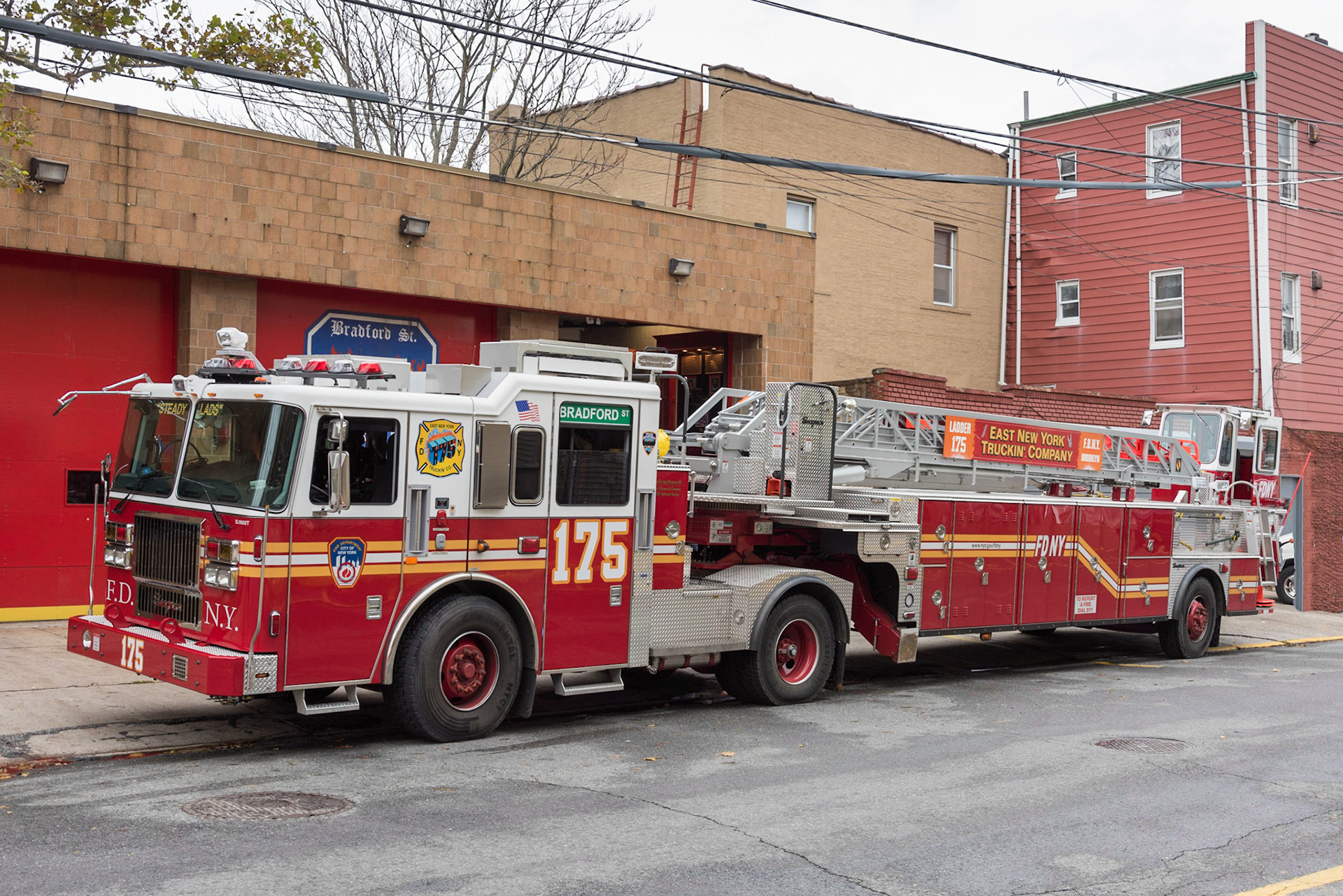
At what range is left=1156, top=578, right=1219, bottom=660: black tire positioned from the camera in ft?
50.4

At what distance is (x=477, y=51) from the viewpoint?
72.0ft

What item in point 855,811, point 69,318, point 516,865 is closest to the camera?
point 516,865

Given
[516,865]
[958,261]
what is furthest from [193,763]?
[958,261]

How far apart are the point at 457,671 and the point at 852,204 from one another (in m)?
17.2

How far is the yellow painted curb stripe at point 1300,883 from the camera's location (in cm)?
595

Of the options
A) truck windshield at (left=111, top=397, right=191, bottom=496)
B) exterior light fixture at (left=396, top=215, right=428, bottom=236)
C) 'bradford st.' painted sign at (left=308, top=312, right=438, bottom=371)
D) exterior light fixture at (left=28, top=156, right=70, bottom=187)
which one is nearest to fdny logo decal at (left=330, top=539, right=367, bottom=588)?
truck windshield at (left=111, top=397, right=191, bottom=496)

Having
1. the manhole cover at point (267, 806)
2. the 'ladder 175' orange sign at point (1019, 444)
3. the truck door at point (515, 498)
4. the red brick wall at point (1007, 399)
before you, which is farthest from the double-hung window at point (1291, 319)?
the manhole cover at point (267, 806)

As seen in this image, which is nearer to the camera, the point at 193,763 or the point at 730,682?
the point at 193,763

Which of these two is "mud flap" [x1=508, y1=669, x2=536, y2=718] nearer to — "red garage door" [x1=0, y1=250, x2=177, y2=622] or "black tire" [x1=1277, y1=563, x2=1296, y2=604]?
"red garage door" [x1=0, y1=250, x2=177, y2=622]

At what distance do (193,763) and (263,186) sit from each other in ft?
25.5

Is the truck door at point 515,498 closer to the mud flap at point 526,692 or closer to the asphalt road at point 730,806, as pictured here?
the mud flap at point 526,692

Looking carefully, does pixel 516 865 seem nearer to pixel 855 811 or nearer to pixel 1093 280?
pixel 855 811

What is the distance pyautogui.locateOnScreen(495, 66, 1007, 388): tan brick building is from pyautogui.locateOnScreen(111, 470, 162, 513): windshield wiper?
1398 centimetres

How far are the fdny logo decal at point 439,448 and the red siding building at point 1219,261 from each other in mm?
16541
